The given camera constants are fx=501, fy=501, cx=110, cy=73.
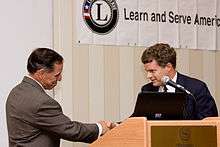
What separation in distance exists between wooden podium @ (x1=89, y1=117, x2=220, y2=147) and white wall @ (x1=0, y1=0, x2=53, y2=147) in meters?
1.43

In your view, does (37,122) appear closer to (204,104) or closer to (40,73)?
(40,73)

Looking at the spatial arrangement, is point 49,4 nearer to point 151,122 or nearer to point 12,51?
point 12,51

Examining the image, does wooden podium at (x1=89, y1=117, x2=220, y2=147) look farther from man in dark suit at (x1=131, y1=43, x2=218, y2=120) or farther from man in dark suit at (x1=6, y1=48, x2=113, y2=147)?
man in dark suit at (x1=131, y1=43, x2=218, y2=120)

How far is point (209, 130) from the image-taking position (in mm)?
2275

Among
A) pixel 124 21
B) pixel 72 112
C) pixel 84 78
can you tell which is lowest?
pixel 72 112

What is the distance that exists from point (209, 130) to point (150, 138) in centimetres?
35

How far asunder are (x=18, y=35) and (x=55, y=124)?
3.85 feet

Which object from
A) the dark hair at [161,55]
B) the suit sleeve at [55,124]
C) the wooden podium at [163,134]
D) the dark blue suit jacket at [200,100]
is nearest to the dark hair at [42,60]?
the suit sleeve at [55,124]

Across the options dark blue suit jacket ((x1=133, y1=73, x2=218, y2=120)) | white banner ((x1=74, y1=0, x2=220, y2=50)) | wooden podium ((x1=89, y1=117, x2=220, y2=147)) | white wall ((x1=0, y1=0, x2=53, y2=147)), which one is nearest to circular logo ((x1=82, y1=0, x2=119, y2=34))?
white banner ((x1=74, y1=0, x2=220, y2=50))

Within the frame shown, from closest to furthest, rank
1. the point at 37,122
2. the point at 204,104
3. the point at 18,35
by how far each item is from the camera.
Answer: the point at 37,122, the point at 204,104, the point at 18,35

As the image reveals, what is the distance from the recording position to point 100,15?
154 inches

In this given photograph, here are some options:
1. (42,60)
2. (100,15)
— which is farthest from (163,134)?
(100,15)

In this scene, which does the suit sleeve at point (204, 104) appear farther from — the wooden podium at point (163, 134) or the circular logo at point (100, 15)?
the circular logo at point (100, 15)

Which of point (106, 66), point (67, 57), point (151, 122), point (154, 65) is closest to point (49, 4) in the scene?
point (67, 57)
